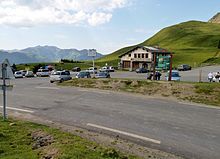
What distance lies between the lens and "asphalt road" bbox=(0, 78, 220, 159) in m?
10.4

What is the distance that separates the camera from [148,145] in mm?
10242

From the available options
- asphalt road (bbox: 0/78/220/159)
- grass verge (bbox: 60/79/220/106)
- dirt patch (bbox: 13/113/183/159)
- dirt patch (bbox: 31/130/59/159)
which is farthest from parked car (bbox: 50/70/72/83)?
dirt patch (bbox: 31/130/59/159)

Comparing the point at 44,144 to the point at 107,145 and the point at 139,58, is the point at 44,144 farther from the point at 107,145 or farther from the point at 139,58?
the point at 139,58

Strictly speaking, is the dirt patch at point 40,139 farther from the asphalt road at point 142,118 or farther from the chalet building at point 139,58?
the chalet building at point 139,58

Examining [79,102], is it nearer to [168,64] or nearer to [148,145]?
[148,145]

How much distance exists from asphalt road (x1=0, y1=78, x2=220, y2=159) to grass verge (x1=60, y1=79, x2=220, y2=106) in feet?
5.45

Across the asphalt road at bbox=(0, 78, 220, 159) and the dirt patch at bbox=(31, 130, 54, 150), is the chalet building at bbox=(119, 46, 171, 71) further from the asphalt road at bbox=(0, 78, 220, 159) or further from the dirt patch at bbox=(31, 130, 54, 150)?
the dirt patch at bbox=(31, 130, 54, 150)

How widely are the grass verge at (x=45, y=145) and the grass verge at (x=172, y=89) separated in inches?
444

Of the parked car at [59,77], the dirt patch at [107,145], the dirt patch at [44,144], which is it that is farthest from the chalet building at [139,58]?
the dirt patch at [44,144]

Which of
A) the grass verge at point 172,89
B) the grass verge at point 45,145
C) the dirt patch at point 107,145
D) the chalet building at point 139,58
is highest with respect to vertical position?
the chalet building at point 139,58

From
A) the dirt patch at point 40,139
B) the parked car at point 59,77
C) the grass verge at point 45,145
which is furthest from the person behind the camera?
the parked car at point 59,77

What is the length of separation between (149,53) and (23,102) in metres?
70.2

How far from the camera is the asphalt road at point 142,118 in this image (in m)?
10.4

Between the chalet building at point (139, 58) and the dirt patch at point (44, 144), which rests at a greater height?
the chalet building at point (139, 58)
